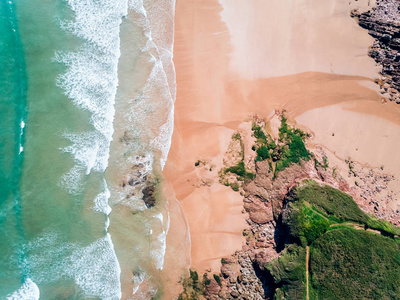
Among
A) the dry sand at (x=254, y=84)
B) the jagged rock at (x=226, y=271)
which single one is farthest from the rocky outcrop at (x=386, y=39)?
the jagged rock at (x=226, y=271)

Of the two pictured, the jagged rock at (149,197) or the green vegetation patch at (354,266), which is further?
the jagged rock at (149,197)

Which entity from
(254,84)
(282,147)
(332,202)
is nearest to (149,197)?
(282,147)

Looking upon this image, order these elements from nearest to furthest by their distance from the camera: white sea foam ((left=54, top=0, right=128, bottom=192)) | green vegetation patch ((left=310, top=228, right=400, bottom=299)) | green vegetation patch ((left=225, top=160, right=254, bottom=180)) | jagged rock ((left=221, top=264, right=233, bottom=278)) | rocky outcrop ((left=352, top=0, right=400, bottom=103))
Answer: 1. green vegetation patch ((left=310, top=228, right=400, bottom=299))
2. jagged rock ((left=221, top=264, right=233, bottom=278))
3. white sea foam ((left=54, top=0, right=128, bottom=192))
4. green vegetation patch ((left=225, top=160, right=254, bottom=180))
5. rocky outcrop ((left=352, top=0, right=400, bottom=103))

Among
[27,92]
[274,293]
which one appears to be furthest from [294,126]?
[27,92]

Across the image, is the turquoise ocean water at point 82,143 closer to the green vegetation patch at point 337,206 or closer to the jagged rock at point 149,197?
the jagged rock at point 149,197

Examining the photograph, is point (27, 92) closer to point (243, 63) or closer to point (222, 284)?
point (243, 63)

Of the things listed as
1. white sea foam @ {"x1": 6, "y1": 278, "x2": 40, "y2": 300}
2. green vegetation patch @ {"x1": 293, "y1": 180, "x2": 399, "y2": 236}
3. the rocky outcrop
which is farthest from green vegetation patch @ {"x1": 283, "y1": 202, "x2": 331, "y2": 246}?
white sea foam @ {"x1": 6, "y1": 278, "x2": 40, "y2": 300}

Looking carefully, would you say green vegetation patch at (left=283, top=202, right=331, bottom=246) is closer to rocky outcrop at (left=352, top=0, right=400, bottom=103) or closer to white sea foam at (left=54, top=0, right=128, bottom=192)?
rocky outcrop at (left=352, top=0, right=400, bottom=103)

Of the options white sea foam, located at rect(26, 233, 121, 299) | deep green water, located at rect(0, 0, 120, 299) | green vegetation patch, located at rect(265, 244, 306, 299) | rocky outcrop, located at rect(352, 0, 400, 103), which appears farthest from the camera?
rocky outcrop, located at rect(352, 0, 400, 103)
